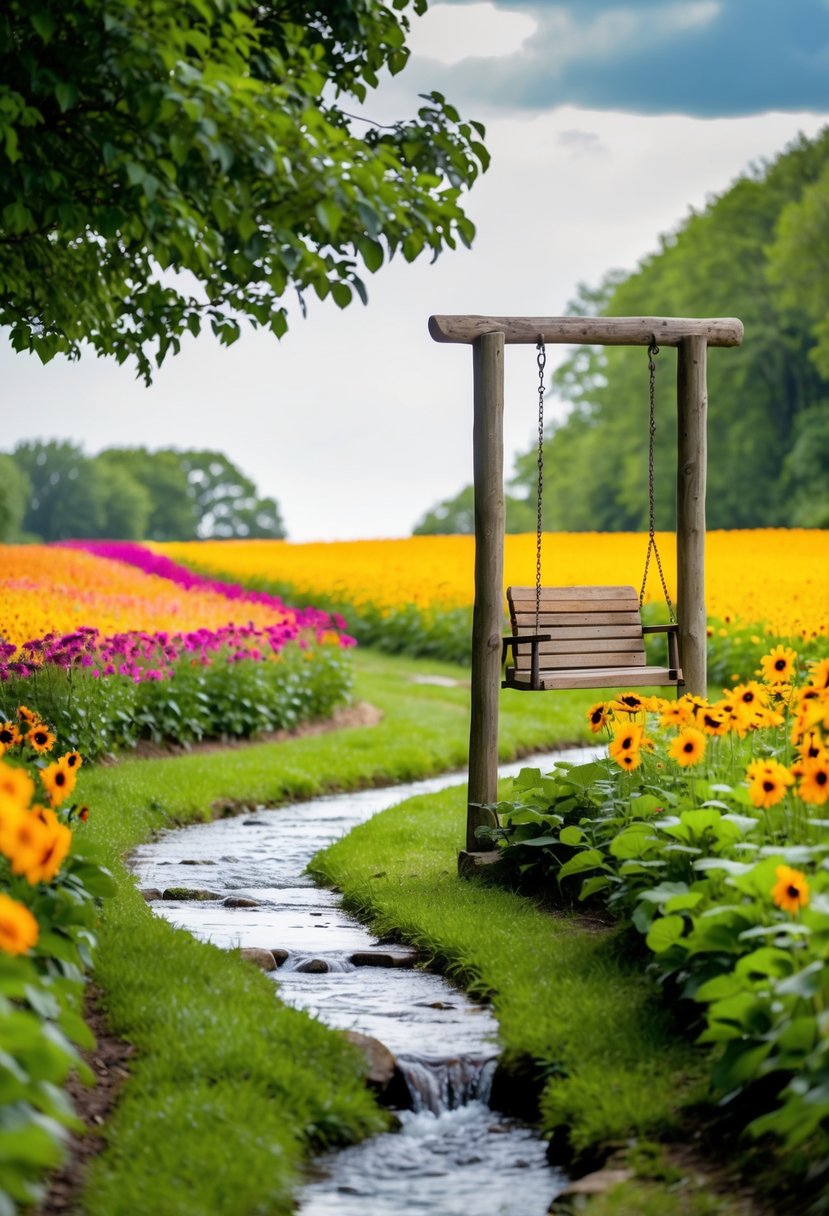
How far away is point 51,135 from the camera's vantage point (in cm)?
625

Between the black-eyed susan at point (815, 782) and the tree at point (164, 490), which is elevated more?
the tree at point (164, 490)

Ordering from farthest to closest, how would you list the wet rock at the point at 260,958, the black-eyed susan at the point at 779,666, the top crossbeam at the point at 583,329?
the top crossbeam at the point at 583,329 → the black-eyed susan at the point at 779,666 → the wet rock at the point at 260,958

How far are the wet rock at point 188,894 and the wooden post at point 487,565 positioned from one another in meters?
1.56

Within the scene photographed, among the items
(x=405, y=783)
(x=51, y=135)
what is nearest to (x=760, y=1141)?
(x=51, y=135)

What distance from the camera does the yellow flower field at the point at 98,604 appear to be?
13766 millimetres

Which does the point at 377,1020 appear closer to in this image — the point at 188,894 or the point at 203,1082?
the point at 203,1082

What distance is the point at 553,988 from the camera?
19.7 feet

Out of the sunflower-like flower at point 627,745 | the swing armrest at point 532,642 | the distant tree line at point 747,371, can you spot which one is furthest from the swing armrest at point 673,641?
the distant tree line at point 747,371

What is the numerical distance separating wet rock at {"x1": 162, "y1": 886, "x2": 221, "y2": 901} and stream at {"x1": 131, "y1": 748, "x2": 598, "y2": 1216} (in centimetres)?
2

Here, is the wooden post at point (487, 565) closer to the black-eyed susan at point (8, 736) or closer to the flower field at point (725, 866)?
the flower field at point (725, 866)

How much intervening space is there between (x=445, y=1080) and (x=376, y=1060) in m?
0.28

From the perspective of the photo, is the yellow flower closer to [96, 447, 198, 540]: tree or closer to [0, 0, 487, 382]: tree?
[0, 0, 487, 382]: tree

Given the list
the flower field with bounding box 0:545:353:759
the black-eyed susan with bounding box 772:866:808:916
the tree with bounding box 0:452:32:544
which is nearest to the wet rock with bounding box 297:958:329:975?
the black-eyed susan with bounding box 772:866:808:916

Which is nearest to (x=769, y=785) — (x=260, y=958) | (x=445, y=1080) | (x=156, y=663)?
(x=445, y=1080)
